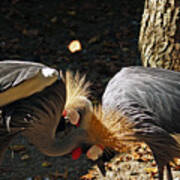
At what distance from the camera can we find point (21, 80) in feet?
7.40

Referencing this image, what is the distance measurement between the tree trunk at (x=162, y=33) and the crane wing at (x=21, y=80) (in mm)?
850

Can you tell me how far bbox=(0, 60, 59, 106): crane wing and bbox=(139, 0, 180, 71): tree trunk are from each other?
850mm

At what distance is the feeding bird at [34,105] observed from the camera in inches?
90.2

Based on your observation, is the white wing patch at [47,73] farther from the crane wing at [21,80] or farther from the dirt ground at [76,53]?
the dirt ground at [76,53]

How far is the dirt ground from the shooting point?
2.82 meters

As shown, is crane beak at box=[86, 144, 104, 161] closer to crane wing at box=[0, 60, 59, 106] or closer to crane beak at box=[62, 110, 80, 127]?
crane beak at box=[62, 110, 80, 127]

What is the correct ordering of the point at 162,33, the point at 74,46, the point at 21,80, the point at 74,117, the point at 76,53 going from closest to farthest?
1. the point at 21,80
2. the point at 74,117
3. the point at 162,33
4. the point at 76,53
5. the point at 74,46

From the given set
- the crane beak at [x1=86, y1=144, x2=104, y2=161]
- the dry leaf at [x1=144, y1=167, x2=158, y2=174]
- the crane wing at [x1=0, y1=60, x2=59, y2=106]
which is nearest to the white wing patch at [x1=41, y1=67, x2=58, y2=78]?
the crane wing at [x1=0, y1=60, x2=59, y2=106]

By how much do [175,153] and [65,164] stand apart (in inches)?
35.5

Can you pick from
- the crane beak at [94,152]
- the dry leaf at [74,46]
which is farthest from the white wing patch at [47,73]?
the dry leaf at [74,46]

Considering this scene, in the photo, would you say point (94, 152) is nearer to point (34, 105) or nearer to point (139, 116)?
point (139, 116)

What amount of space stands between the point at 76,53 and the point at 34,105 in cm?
206

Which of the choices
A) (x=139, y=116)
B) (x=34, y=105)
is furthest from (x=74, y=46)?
(x=139, y=116)

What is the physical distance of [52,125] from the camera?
2.47 meters
